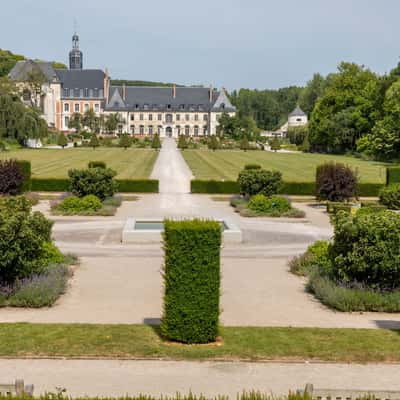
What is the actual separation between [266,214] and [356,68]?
52353 mm

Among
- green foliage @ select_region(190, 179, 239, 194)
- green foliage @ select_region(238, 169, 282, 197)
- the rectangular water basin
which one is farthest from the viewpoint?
green foliage @ select_region(190, 179, 239, 194)

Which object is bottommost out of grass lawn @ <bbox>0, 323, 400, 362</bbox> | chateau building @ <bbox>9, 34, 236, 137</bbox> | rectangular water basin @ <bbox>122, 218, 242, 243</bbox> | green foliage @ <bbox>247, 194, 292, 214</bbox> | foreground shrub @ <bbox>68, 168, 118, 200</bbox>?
Result: grass lawn @ <bbox>0, 323, 400, 362</bbox>

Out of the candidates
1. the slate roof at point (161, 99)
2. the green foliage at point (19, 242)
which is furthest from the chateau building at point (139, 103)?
the green foliage at point (19, 242)

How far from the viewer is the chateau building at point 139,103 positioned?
111562 mm

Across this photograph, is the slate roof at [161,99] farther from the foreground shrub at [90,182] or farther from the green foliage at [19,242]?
the green foliage at [19,242]

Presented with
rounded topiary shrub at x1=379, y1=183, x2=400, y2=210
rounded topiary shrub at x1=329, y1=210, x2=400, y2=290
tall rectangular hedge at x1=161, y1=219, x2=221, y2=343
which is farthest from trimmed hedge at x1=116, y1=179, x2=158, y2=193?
tall rectangular hedge at x1=161, y1=219, x2=221, y2=343

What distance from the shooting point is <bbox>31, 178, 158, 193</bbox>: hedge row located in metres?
30.7

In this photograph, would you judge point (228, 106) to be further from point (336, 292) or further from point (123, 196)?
point (336, 292)

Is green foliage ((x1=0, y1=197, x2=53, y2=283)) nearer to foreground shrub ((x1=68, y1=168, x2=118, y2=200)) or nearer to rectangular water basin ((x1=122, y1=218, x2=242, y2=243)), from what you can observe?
rectangular water basin ((x1=122, y1=218, x2=242, y2=243))

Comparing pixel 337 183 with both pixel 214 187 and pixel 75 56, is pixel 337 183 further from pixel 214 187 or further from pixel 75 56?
pixel 75 56

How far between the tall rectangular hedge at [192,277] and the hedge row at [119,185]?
862 inches

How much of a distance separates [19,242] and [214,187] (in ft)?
65.8

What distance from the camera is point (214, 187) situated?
3109 cm

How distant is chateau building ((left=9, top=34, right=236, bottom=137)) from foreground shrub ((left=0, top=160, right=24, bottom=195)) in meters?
85.0
